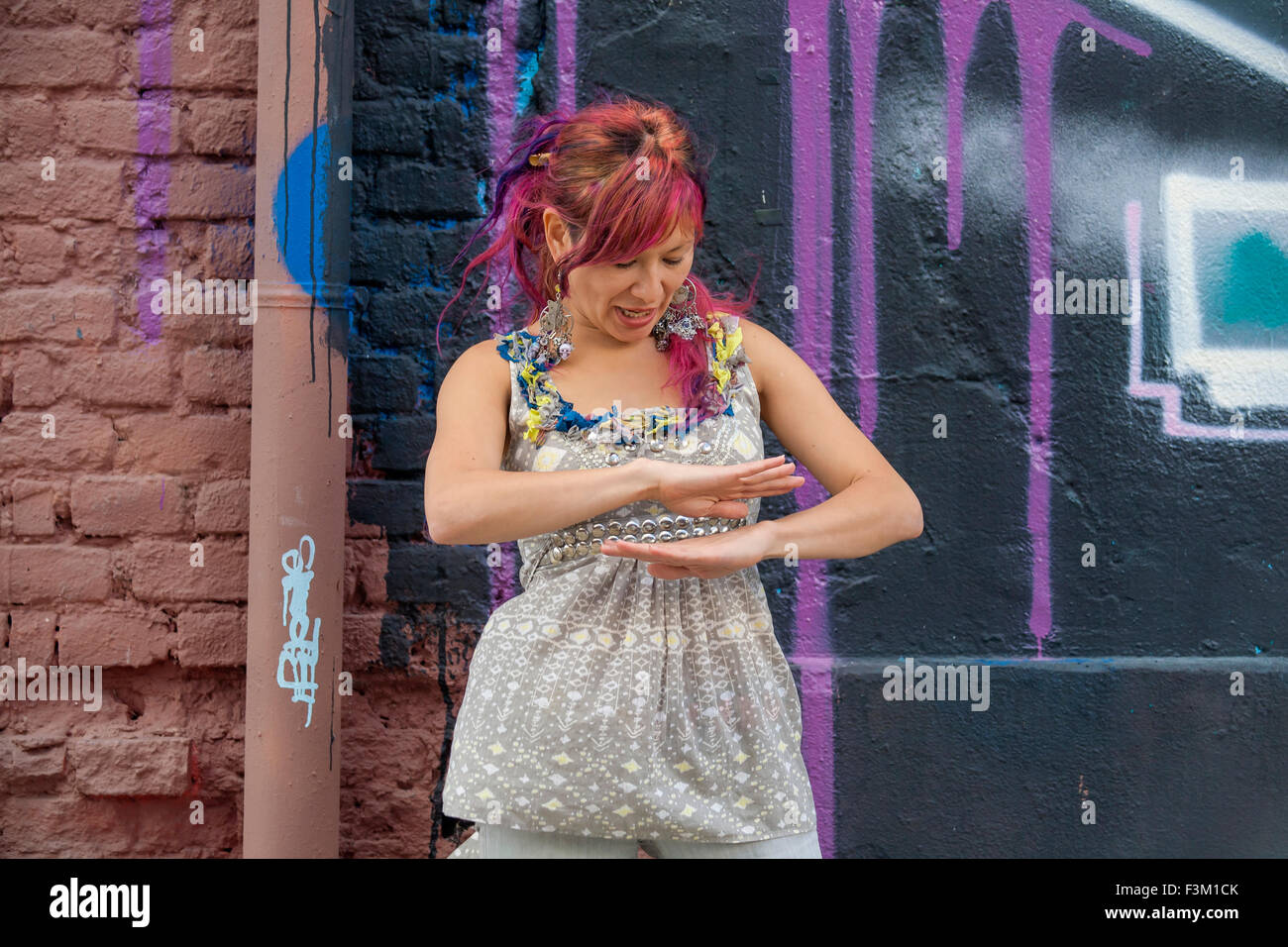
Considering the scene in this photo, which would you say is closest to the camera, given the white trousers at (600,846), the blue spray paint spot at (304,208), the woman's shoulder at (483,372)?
the white trousers at (600,846)

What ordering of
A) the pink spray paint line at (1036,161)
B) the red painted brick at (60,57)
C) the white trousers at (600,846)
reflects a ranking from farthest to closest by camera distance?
the pink spray paint line at (1036,161)
the red painted brick at (60,57)
the white trousers at (600,846)

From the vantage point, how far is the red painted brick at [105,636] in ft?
10.0

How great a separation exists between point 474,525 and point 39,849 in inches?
77.5

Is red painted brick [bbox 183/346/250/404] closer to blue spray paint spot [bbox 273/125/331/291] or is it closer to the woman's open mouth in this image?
blue spray paint spot [bbox 273/125/331/291]

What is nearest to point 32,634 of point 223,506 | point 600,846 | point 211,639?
point 211,639

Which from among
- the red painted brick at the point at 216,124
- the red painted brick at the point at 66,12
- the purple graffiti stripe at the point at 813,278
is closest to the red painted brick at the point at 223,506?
the red painted brick at the point at 216,124

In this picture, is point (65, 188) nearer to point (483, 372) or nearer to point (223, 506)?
point (223, 506)

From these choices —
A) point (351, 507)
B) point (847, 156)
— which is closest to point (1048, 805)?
point (847, 156)

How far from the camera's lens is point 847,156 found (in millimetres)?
3154

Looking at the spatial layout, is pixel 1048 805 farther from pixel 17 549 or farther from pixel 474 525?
pixel 17 549

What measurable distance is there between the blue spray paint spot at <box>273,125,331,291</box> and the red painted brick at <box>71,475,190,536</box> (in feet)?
2.32

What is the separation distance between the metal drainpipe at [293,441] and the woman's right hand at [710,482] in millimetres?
1225

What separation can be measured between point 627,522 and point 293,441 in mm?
1142

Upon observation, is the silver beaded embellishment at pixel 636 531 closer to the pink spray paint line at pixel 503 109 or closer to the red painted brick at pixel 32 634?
the pink spray paint line at pixel 503 109
